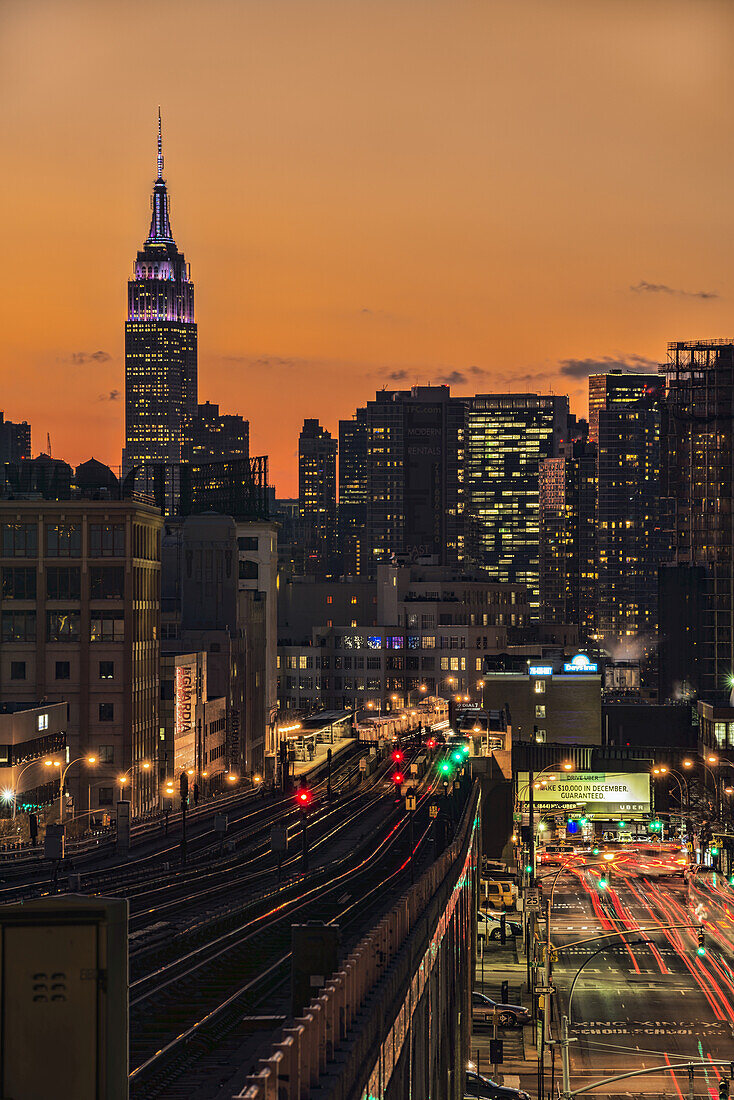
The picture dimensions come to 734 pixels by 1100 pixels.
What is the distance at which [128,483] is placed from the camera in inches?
6171

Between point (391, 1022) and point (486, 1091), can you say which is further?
point (486, 1091)

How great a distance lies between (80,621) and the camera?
14562 cm

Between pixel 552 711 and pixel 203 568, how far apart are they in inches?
1717

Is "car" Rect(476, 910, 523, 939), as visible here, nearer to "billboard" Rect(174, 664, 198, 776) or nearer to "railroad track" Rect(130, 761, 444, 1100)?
"billboard" Rect(174, 664, 198, 776)

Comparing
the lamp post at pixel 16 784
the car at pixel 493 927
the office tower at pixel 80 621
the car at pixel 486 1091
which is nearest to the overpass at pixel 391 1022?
the car at pixel 486 1091

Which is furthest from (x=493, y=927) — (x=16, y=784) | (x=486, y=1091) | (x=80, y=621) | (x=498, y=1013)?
(x=486, y=1091)

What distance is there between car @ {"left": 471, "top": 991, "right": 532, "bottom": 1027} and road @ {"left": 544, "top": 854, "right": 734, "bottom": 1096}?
2480 millimetres

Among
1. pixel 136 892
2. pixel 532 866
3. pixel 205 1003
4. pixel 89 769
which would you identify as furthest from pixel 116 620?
pixel 205 1003

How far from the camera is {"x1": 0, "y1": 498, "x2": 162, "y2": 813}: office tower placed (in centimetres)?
14362

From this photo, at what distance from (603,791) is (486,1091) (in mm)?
78699

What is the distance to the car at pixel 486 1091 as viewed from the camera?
228ft

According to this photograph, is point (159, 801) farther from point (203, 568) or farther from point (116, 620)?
point (203, 568)

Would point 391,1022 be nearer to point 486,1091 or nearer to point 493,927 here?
point 486,1091

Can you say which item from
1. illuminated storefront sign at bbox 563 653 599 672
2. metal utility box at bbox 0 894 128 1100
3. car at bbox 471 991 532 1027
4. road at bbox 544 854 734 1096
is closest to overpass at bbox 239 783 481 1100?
road at bbox 544 854 734 1096
